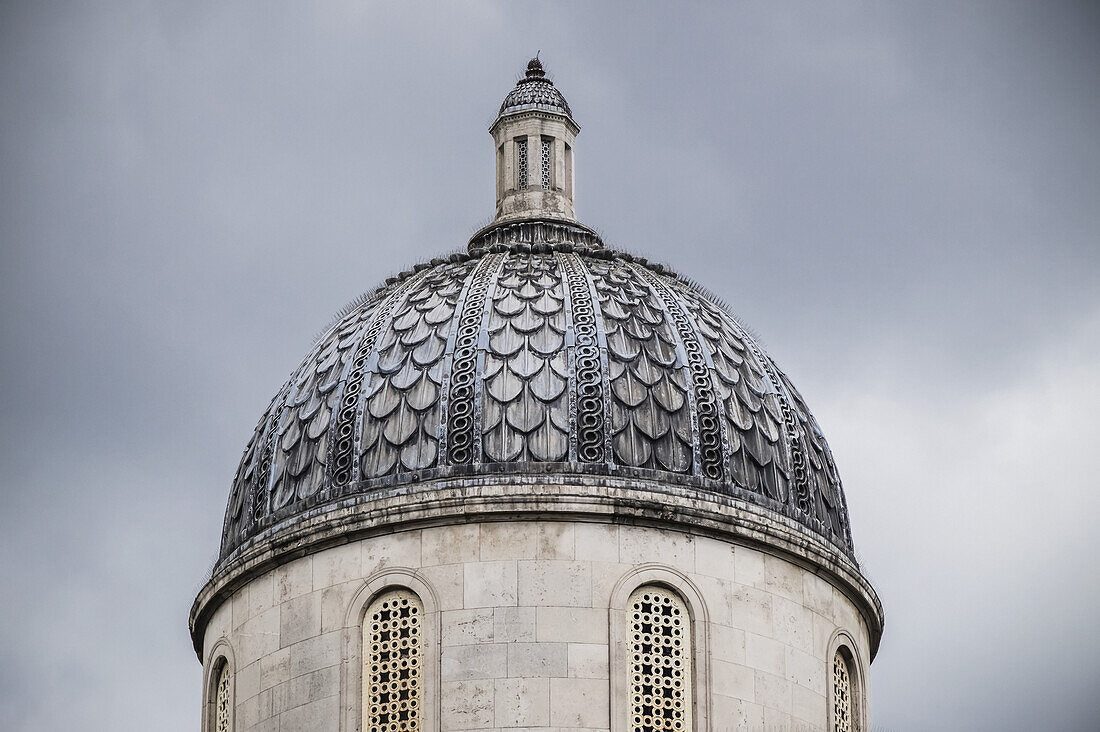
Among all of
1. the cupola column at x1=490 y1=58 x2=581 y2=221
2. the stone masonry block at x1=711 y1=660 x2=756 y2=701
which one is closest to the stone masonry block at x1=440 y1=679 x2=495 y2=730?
the stone masonry block at x1=711 y1=660 x2=756 y2=701

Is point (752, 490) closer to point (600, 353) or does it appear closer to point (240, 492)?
point (600, 353)

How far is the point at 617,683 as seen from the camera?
51.1m

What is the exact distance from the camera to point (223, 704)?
54906mm

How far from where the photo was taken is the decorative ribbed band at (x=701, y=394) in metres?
53.4

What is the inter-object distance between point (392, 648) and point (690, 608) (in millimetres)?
5301

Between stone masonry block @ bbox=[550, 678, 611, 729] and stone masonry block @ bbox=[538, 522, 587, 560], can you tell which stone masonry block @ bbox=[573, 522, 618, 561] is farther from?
stone masonry block @ bbox=[550, 678, 611, 729]

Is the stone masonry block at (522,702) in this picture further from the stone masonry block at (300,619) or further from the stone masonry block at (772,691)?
the stone masonry block at (772,691)

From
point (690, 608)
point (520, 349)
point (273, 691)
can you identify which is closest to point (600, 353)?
point (520, 349)

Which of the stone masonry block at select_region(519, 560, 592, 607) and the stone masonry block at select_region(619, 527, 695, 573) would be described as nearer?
the stone masonry block at select_region(519, 560, 592, 607)

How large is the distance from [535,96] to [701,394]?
32.4ft

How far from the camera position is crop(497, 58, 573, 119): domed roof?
61.3m

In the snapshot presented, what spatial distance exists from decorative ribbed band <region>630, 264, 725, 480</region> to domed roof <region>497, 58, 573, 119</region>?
602 cm


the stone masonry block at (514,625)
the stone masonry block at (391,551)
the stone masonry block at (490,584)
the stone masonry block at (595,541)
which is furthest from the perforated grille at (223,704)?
the stone masonry block at (595,541)

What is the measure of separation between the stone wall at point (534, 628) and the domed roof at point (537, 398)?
126cm
